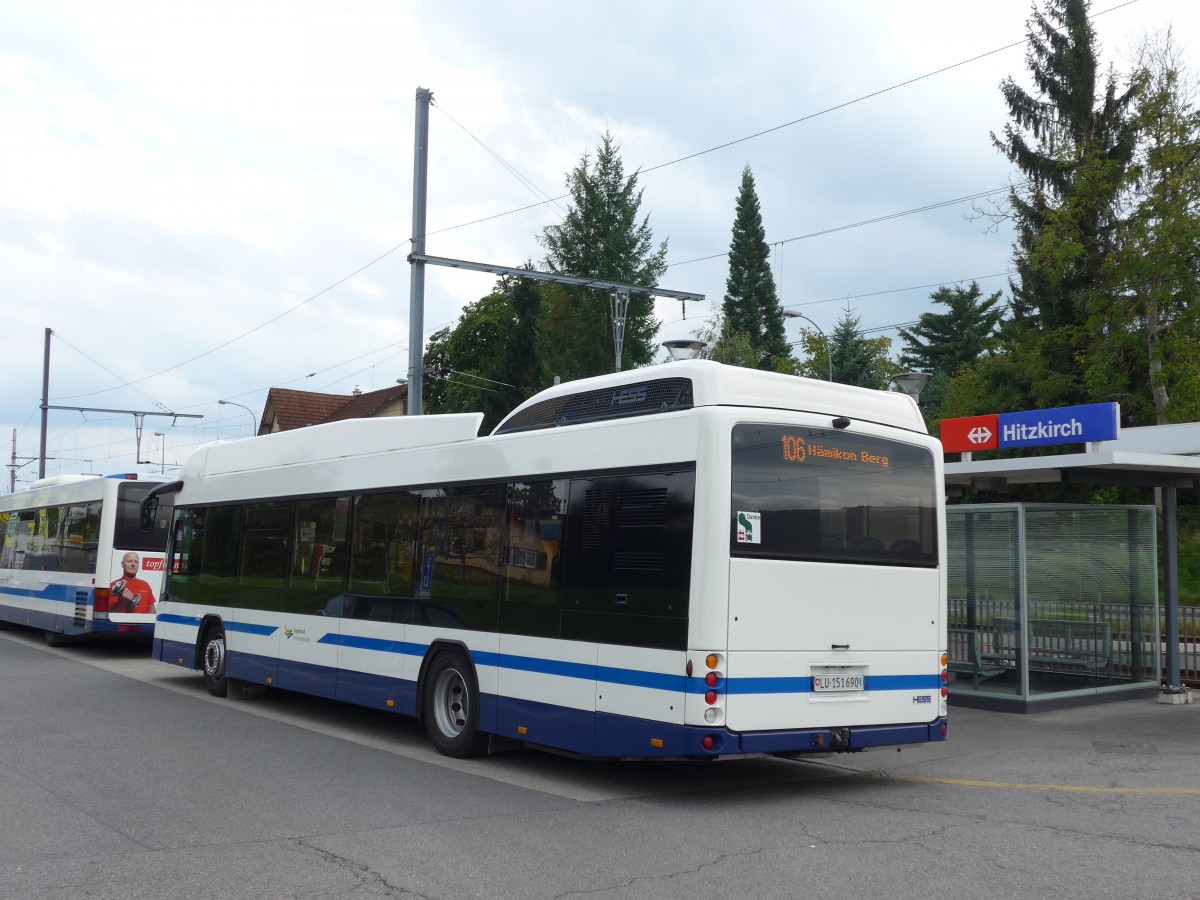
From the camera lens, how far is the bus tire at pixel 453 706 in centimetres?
1060

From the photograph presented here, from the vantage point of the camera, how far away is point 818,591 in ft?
29.3

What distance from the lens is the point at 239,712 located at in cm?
1421

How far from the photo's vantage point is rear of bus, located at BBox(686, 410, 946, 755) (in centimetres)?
841

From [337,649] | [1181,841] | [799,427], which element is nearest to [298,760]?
[337,649]

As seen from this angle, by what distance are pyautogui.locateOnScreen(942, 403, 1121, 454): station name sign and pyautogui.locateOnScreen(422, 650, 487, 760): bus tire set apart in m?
7.27

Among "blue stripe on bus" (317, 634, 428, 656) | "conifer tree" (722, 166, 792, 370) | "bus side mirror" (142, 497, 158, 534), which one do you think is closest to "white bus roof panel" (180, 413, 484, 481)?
"bus side mirror" (142, 497, 158, 534)

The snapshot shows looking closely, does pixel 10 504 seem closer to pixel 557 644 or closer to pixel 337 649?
pixel 337 649

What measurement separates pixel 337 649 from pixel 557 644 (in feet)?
13.3

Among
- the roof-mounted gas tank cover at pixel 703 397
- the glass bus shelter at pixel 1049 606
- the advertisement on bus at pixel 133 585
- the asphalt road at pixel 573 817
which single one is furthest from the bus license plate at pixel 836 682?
the advertisement on bus at pixel 133 585

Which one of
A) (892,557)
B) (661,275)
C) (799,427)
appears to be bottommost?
(892,557)

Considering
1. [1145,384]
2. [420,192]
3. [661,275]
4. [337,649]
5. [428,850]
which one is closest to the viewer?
[428,850]

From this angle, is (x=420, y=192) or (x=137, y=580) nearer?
(x=420, y=192)

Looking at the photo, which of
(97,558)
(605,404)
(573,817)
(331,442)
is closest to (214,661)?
(331,442)

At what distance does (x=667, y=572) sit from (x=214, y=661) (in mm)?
9084
